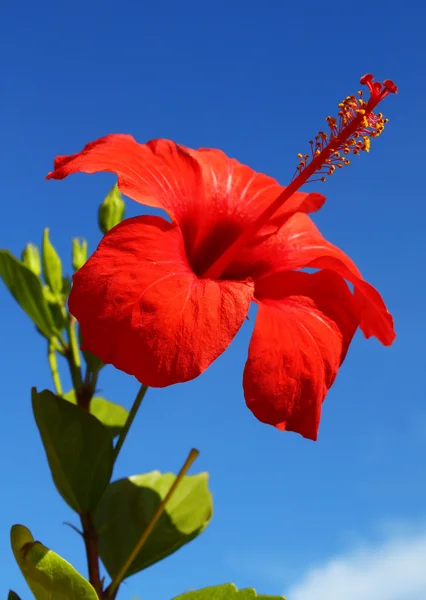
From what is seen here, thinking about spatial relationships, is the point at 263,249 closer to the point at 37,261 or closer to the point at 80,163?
the point at 80,163

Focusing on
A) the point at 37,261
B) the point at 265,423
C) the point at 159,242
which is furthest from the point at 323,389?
the point at 37,261

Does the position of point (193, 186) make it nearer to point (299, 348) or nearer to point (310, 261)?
point (310, 261)

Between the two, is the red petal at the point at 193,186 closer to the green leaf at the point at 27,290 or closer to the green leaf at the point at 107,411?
the green leaf at the point at 27,290

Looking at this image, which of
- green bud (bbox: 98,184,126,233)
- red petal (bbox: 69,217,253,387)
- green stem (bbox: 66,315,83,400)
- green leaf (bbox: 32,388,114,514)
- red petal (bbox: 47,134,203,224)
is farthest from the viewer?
green bud (bbox: 98,184,126,233)

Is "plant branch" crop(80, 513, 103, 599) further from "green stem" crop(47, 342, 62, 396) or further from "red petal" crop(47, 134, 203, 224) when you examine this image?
"red petal" crop(47, 134, 203, 224)

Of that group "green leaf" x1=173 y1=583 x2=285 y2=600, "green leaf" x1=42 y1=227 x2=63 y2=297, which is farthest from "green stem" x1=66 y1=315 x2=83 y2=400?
"green leaf" x1=173 y1=583 x2=285 y2=600

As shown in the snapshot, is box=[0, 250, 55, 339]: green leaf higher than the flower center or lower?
lower
